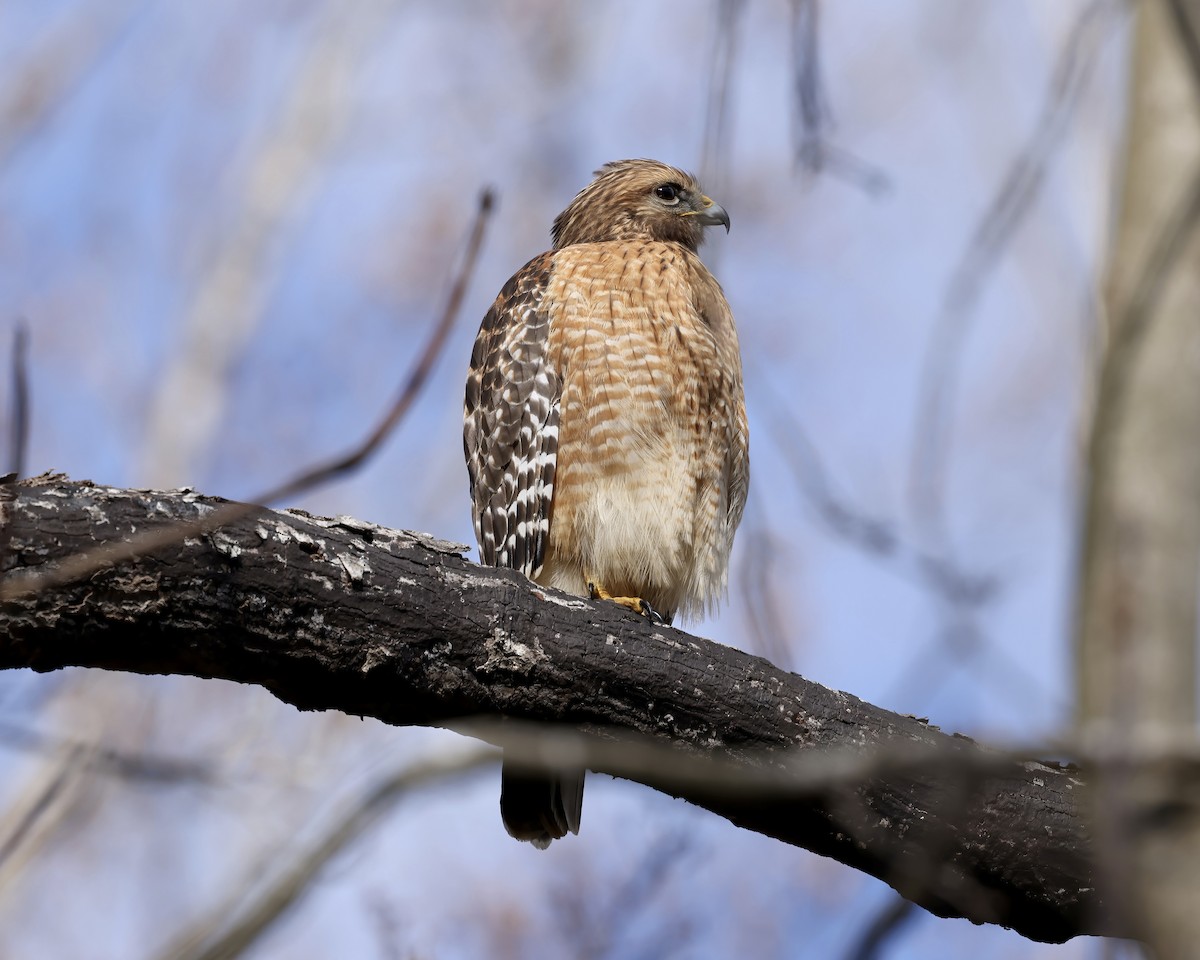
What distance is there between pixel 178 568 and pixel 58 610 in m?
0.25

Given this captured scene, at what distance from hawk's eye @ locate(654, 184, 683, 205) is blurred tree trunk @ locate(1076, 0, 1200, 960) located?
73.7 inches

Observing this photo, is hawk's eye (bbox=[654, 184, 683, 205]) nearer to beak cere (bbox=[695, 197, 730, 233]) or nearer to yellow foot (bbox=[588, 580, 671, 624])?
beak cere (bbox=[695, 197, 730, 233])

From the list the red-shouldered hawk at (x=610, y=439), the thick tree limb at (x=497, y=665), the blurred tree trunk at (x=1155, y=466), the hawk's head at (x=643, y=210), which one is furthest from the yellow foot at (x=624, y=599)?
the hawk's head at (x=643, y=210)

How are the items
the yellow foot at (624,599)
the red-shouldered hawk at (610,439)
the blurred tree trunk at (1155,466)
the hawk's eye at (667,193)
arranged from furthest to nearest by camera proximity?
the hawk's eye at (667,193) < the red-shouldered hawk at (610,439) < the yellow foot at (624,599) < the blurred tree trunk at (1155,466)

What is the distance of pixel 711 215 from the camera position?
19.4 ft

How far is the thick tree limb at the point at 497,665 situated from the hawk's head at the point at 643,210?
2704 mm

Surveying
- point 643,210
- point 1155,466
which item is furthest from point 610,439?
point 1155,466

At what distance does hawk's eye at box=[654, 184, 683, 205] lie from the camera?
6.00 metres

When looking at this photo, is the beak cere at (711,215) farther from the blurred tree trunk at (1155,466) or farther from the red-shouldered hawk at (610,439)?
the blurred tree trunk at (1155,466)

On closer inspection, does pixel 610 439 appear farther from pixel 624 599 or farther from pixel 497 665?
pixel 497 665

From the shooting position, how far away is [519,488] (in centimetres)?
492

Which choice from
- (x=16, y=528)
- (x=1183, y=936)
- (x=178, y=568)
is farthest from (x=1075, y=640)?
(x=16, y=528)

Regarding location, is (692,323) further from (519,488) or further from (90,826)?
(90,826)

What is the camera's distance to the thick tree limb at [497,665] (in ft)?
9.47
